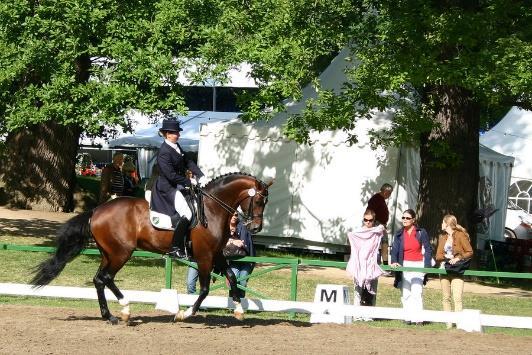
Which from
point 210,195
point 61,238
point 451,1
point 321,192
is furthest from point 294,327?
point 321,192

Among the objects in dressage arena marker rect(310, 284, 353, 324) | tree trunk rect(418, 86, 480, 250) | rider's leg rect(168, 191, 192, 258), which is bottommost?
dressage arena marker rect(310, 284, 353, 324)

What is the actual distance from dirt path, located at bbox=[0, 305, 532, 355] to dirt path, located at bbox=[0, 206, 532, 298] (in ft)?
24.7

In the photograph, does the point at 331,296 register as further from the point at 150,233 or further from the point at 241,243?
the point at 150,233

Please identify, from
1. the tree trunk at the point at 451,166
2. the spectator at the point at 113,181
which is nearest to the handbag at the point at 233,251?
the spectator at the point at 113,181

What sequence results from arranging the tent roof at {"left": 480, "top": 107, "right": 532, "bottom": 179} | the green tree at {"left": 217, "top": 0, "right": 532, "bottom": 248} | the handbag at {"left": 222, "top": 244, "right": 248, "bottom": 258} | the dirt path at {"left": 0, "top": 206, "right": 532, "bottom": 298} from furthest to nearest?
the tent roof at {"left": 480, "top": 107, "right": 532, "bottom": 179}, the dirt path at {"left": 0, "top": 206, "right": 532, "bottom": 298}, the green tree at {"left": 217, "top": 0, "right": 532, "bottom": 248}, the handbag at {"left": 222, "top": 244, "right": 248, "bottom": 258}

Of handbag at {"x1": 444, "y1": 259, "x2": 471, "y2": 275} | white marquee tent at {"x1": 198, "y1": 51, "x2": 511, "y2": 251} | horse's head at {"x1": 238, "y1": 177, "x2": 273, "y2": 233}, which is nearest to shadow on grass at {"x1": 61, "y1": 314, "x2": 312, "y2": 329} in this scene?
horse's head at {"x1": 238, "y1": 177, "x2": 273, "y2": 233}

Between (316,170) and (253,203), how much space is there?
11.6 metres

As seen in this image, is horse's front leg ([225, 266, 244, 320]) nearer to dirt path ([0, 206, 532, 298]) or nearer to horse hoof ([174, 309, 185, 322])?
horse hoof ([174, 309, 185, 322])

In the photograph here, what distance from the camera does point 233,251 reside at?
15820mm

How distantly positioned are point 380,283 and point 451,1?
570 centimetres

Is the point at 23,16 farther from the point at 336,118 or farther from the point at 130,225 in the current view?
the point at 130,225

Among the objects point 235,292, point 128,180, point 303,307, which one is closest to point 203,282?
point 235,292

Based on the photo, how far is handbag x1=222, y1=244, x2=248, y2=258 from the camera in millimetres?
15789

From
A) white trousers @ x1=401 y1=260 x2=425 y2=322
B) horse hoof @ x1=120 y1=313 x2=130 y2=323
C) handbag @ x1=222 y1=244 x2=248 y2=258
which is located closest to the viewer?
horse hoof @ x1=120 y1=313 x2=130 y2=323
